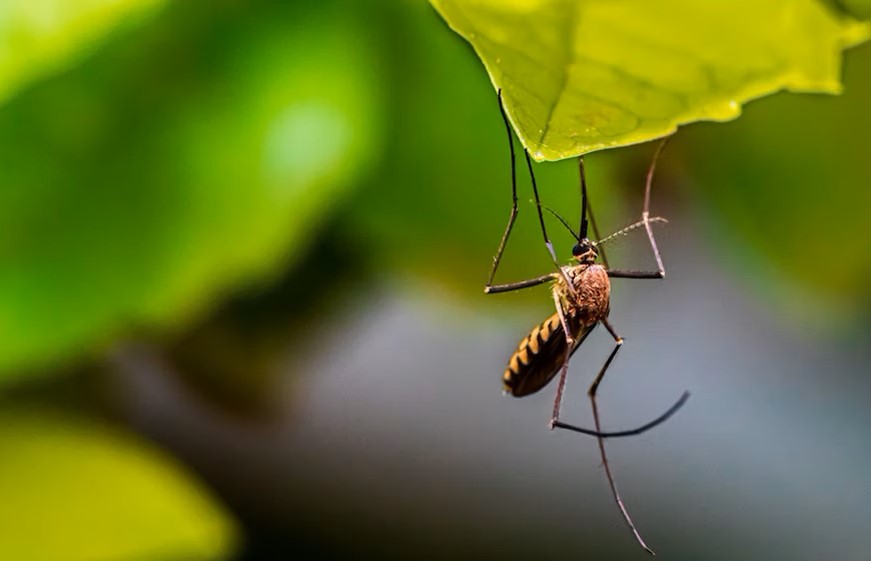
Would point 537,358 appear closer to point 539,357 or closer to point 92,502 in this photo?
point 539,357

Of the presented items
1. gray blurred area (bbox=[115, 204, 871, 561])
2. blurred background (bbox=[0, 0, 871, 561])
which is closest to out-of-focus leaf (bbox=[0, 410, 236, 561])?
blurred background (bbox=[0, 0, 871, 561])

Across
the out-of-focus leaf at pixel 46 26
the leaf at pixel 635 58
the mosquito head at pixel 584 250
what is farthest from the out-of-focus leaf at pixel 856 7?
the mosquito head at pixel 584 250

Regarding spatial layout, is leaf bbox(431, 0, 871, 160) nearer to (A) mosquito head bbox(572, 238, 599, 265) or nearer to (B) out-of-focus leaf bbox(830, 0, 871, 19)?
(B) out-of-focus leaf bbox(830, 0, 871, 19)

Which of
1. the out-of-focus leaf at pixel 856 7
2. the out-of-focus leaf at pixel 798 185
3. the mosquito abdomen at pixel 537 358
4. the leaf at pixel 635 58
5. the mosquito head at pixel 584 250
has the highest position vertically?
the out-of-focus leaf at pixel 798 185

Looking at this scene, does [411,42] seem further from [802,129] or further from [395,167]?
[802,129]

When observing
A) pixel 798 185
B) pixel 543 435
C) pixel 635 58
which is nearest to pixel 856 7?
pixel 635 58

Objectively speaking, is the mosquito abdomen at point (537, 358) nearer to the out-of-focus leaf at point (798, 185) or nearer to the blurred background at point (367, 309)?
the blurred background at point (367, 309)

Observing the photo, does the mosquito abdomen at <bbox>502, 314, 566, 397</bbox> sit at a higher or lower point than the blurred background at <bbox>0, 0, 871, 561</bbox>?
lower
